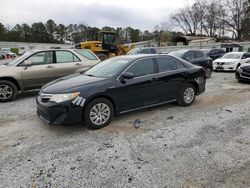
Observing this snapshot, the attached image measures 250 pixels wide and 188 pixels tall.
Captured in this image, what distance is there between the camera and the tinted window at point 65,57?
7680mm

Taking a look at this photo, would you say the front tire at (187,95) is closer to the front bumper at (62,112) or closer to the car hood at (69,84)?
the car hood at (69,84)

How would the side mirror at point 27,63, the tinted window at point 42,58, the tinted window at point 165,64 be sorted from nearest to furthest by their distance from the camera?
the tinted window at point 165,64 < the side mirror at point 27,63 < the tinted window at point 42,58

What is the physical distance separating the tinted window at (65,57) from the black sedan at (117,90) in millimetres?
2544

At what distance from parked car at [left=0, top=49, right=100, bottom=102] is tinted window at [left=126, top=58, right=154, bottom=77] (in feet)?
10.6

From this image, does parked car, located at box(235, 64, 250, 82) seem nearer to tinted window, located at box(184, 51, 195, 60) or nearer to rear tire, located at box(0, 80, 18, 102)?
tinted window, located at box(184, 51, 195, 60)

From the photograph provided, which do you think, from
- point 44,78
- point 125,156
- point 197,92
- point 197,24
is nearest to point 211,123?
point 197,92

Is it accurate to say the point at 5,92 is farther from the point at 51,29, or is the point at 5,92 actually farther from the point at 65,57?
the point at 51,29

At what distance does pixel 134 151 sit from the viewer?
3.67 metres

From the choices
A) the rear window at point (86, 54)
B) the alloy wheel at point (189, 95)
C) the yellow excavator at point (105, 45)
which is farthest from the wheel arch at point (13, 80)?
the yellow excavator at point (105, 45)

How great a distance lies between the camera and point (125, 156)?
3523 millimetres

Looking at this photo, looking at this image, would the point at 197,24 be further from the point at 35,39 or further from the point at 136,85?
the point at 136,85

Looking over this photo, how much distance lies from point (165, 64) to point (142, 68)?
0.76 metres

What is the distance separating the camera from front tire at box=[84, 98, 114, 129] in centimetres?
444

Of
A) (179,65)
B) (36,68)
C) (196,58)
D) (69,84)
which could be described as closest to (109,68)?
(69,84)
